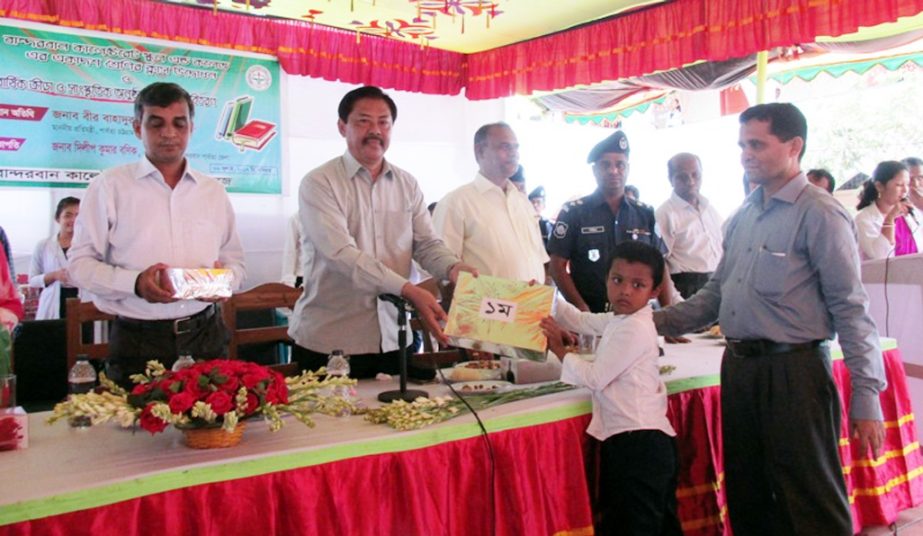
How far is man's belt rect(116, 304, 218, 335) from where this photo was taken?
2.17 m

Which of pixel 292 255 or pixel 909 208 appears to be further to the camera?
pixel 292 255

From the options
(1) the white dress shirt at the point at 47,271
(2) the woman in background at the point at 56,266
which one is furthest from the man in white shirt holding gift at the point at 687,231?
(1) the white dress shirt at the point at 47,271

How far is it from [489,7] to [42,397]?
4215mm

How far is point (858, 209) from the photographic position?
5176 millimetres

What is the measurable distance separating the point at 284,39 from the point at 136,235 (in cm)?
443

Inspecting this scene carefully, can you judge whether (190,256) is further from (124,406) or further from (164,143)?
(124,406)

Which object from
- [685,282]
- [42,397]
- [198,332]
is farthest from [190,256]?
[685,282]

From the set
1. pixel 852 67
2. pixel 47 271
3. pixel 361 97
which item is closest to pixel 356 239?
pixel 361 97

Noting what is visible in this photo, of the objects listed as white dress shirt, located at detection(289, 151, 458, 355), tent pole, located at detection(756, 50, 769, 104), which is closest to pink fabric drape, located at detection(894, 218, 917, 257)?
tent pole, located at detection(756, 50, 769, 104)

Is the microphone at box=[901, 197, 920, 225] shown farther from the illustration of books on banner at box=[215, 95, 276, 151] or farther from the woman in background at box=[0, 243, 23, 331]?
the woman in background at box=[0, 243, 23, 331]

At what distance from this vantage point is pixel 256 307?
136 inches

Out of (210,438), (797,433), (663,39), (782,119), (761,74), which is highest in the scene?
(663,39)

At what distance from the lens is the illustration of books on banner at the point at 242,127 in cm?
592

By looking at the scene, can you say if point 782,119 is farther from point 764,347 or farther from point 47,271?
point 47,271
